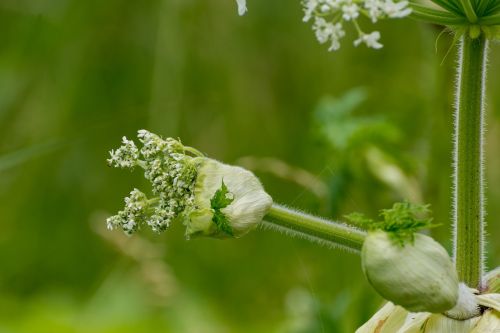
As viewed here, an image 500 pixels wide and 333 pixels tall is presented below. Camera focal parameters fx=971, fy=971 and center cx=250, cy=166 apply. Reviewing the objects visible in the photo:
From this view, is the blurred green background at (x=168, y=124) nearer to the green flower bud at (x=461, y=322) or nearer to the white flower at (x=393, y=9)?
the green flower bud at (x=461, y=322)

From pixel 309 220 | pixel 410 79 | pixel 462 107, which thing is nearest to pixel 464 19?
pixel 462 107

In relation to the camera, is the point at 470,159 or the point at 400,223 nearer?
the point at 400,223

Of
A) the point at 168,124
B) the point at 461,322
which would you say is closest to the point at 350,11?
the point at 461,322

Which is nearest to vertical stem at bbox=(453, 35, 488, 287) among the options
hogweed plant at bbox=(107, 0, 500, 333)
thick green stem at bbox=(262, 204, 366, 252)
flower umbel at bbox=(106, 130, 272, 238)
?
hogweed plant at bbox=(107, 0, 500, 333)

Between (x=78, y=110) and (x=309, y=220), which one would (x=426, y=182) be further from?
(x=78, y=110)

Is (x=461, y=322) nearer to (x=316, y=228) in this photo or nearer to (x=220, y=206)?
(x=316, y=228)

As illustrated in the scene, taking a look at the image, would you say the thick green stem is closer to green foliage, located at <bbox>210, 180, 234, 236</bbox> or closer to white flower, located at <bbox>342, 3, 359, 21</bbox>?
green foliage, located at <bbox>210, 180, 234, 236</bbox>

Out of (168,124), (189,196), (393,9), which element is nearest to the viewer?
(393,9)
